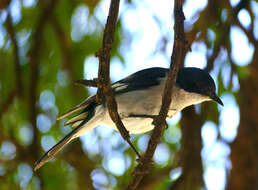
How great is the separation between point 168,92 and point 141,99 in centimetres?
93

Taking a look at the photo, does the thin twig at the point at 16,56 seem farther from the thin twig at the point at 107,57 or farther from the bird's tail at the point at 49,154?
the thin twig at the point at 107,57

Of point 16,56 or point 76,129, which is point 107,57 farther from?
point 16,56

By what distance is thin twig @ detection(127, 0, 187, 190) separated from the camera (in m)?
2.66

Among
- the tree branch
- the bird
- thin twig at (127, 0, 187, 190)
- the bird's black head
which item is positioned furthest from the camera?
the tree branch

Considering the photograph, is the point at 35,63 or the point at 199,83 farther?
the point at 35,63

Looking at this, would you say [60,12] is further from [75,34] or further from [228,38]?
[228,38]

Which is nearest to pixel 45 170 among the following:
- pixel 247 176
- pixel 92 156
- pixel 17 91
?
pixel 92 156

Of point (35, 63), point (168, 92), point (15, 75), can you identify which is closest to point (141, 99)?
point (168, 92)

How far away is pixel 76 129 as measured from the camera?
3.71 m

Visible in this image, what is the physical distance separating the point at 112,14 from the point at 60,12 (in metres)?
2.92

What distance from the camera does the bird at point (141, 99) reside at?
3738 millimetres

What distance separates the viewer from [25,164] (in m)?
4.60

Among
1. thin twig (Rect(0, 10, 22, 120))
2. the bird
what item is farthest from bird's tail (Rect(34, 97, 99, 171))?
thin twig (Rect(0, 10, 22, 120))

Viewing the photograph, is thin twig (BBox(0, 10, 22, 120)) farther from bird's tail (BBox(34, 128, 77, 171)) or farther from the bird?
bird's tail (BBox(34, 128, 77, 171))
